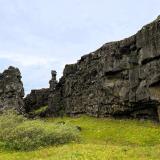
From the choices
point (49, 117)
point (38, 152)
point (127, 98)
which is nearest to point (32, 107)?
point (49, 117)

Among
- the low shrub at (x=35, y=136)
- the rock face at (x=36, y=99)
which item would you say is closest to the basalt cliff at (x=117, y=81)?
the rock face at (x=36, y=99)

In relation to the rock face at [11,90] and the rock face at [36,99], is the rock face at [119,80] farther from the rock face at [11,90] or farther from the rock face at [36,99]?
the rock face at [36,99]

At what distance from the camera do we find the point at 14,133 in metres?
50.6

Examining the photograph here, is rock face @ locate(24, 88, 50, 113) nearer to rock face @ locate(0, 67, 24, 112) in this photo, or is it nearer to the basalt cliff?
the basalt cliff

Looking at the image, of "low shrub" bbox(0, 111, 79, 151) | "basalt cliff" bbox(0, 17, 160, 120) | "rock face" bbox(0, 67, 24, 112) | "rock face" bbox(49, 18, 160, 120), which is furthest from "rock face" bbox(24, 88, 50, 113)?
"low shrub" bbox(0, 111, 79, 151)

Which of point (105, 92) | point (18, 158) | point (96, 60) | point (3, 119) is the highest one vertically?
point (96, 60)

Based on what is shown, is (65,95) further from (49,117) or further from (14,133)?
(14,133)

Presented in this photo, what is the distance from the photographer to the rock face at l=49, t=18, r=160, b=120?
6025cm

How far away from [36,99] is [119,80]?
150ft

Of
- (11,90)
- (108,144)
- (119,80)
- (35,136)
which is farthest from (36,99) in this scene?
(108,144)

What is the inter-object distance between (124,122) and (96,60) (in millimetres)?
17271

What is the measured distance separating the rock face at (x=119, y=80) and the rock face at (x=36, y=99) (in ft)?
61.2

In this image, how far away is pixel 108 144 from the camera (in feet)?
158

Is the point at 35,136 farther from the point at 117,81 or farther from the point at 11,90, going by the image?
the point at 11,90
